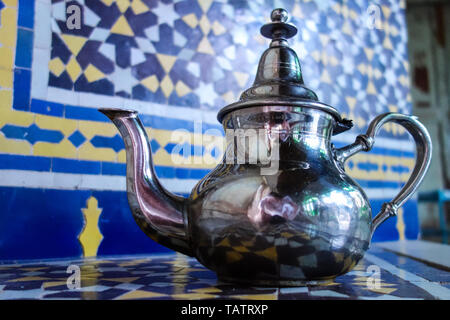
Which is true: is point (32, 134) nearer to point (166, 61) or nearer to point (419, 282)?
point (166, 61)

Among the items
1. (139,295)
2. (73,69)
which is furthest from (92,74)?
(139,295)

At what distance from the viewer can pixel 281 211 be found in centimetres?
41

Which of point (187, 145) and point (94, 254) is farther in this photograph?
point (187, 145)

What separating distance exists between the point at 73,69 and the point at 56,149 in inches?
6.7

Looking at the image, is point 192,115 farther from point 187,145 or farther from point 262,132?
point 262,132

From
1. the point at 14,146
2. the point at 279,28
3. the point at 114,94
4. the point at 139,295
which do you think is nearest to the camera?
the point at 139,295

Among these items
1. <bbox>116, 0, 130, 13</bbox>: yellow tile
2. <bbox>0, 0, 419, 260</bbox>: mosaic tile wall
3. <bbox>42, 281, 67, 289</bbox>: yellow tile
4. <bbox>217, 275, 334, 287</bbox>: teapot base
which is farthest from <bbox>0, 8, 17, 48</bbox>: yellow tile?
<bbox>217, 275, 334, 287</bbox>: teapot base

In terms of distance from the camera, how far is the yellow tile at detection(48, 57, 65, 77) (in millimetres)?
804

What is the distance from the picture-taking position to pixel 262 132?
1.54ft

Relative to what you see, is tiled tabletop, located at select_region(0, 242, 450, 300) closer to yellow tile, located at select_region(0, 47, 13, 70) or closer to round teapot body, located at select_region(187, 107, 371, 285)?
round teapot body, located at select_region(187, 107, 371, 285)

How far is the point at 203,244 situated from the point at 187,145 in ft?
1.62

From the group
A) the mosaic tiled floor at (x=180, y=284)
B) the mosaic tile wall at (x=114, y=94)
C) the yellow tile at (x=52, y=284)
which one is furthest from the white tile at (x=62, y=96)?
the yellow tile at (x=52, y=284)
